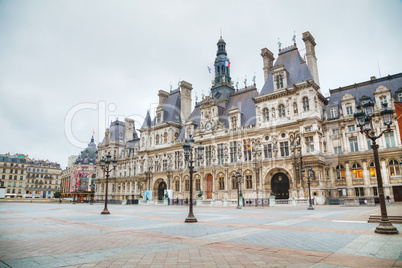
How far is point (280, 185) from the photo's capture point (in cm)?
3759

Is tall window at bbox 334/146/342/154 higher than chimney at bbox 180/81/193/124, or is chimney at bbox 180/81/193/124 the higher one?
chimney at bbox 180/81/193/124

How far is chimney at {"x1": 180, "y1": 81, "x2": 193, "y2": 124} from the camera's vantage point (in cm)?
5691

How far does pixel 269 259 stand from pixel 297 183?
30.4m

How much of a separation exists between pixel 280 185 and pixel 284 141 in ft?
20.9

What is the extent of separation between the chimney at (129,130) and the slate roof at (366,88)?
5270cm

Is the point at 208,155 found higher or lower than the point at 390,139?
higher

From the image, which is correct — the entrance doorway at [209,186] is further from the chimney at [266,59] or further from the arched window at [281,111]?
the chimney at [266,59]

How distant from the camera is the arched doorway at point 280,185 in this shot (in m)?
37.0

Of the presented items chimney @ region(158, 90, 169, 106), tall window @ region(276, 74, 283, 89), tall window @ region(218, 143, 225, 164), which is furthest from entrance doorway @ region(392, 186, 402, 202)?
chimney @ region(158, 90, 169, 106)

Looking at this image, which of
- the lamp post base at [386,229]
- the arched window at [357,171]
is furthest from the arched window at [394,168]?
the lamp post base at [386,229]

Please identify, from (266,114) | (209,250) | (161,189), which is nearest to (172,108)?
(161,189)

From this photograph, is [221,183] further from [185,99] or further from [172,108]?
[185,99]

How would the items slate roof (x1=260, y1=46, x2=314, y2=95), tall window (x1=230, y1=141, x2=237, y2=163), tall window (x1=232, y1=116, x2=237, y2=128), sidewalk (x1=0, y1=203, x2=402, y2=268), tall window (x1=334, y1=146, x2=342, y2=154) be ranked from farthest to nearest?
1. tall window (x1=232, y1=116, x2=237, y2=128)
2. tall window (x1=230, y1=141, x2=237, y2=163)
3. slate roof (x1=260, y1=46, x2=314, y2=95)
4. tall window (x1=334, y1=146, x2=342, y2=154)
5. sidewalk (x1=0, y1=203, x2=402, y2=268)

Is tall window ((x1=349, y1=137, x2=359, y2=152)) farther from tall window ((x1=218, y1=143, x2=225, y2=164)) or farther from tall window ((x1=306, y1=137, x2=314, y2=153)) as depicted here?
tall window ((x1=218, y1=143, x2=225, y2=164))
